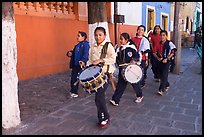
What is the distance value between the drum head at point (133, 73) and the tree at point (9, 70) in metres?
2.01

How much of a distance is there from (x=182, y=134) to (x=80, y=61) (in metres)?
2.35

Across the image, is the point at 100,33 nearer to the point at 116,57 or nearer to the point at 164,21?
the point at 116,57

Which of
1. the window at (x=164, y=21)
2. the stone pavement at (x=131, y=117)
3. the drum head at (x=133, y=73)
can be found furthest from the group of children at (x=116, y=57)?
the window at (x=164, y=21)

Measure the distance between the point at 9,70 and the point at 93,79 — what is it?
1.21 metres

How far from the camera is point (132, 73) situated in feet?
16.9

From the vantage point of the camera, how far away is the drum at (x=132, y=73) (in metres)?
5.09

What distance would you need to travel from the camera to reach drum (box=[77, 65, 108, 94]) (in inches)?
151

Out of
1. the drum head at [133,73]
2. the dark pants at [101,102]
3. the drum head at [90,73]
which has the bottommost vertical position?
the dark pants at [101,102]

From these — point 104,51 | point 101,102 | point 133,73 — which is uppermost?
point 104,51

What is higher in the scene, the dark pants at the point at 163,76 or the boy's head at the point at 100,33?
the boy's head at the point at 100,33

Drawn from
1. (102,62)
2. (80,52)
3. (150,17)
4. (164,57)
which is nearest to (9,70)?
(102,62)

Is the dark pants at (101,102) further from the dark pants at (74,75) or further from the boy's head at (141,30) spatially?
the boy's head at (141,30)

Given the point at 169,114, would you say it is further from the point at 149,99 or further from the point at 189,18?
the point at 189,18

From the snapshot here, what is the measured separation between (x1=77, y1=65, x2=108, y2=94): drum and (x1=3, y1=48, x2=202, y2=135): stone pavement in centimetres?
64
